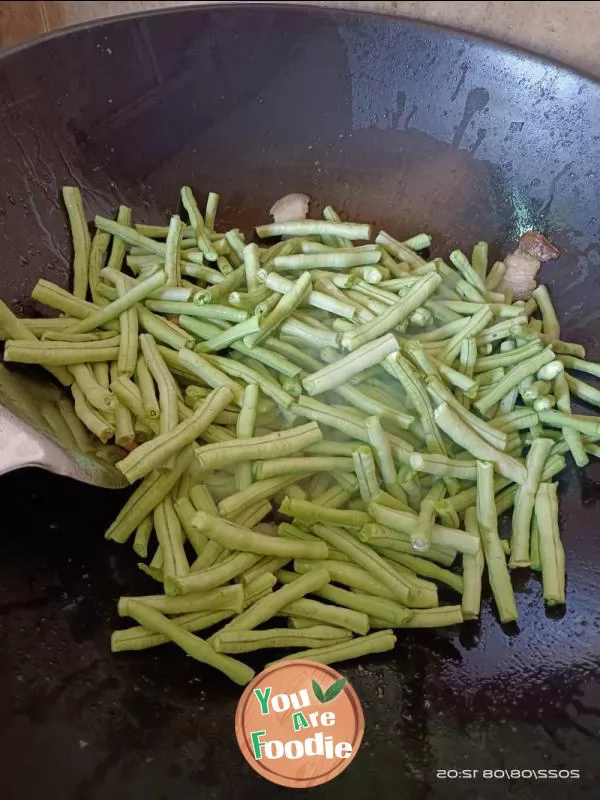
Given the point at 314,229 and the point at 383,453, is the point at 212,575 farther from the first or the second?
the point at 314,229

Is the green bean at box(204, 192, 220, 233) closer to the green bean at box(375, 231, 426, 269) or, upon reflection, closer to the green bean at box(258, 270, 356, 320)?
the green bean at box(258, 270, 356, 320)

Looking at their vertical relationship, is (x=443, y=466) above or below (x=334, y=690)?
above

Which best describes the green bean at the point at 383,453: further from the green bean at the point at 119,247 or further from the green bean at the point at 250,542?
the green bean at the point at 119,247

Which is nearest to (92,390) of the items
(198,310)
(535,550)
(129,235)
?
(198,310)

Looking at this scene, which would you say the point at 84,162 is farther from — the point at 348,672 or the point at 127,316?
the point at 348,672

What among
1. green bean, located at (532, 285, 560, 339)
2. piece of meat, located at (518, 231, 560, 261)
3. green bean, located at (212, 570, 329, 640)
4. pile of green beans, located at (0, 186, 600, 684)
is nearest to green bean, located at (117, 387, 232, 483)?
pile of green beans, located at (0, 186, 600, 684)

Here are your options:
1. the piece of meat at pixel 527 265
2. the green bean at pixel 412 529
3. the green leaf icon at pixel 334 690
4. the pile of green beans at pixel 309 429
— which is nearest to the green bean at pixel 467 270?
the pile of green beans at pixel 309 429
